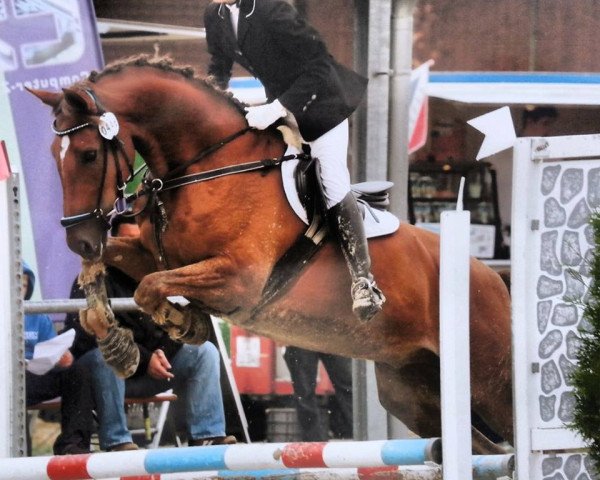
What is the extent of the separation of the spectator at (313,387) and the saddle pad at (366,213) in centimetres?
102

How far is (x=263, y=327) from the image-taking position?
4129 mm

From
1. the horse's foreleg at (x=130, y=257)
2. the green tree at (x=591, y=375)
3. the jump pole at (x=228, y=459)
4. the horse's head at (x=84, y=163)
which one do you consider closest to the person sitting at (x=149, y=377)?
the horse's foreleg at (x=130, y=257)

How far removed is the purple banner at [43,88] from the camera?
4.55 meters

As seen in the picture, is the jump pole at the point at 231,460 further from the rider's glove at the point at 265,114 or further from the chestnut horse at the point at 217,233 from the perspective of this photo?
the rider's glove at the point at 265,114

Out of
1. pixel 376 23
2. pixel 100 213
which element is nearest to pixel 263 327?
pixel 100 213

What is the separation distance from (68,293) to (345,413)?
4.41 ft

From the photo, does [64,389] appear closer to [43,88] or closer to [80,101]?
[43,88]

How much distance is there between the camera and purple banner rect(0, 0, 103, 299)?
4.55 m

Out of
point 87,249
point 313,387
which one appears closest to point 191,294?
point 87,249

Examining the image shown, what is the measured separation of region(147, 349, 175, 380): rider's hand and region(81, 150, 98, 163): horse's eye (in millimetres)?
1126

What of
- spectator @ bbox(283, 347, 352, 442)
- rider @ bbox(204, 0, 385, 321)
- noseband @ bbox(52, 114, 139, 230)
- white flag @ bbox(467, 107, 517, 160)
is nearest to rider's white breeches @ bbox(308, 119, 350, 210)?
rider @ bbox(204, 0, 385, 321)

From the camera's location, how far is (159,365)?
4.59 m

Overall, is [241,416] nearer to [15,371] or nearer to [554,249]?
[15,371]

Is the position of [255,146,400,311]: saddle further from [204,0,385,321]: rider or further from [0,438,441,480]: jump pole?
[0,438,441,480]: jump pole
